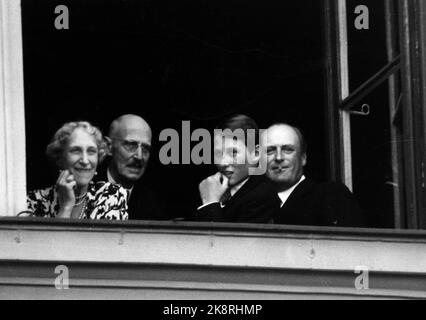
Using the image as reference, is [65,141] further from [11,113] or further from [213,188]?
[213,188]

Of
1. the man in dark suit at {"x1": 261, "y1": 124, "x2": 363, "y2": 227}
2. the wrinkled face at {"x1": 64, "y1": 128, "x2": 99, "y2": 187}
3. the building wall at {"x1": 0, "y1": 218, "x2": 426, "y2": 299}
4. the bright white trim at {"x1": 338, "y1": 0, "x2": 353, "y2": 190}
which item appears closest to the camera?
the building wall at {"x1": 0, "y1": 218, "x2": 426, "y2": 299}

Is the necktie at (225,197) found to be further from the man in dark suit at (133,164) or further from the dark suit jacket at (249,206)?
the man in dark suit at (133,164)

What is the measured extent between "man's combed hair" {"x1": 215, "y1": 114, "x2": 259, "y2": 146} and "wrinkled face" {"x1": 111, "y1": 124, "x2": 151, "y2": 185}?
439 millimetres

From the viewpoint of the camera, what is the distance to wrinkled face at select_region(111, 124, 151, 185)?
47.4 feet

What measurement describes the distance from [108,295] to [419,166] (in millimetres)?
2057

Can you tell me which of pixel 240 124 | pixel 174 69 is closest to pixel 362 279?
pixel 240 124

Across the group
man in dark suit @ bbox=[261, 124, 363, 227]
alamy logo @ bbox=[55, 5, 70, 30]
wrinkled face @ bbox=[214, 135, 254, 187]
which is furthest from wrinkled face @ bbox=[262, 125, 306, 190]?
alamy logo @ bbox=[55, 5, 70, 30]

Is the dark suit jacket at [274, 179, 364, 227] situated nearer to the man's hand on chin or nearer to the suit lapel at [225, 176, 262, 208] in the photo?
the suit lapel at [225, 176, 262, 208]

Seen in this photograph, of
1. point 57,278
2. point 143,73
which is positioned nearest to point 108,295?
point 57,278

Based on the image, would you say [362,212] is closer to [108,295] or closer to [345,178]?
[345,178]

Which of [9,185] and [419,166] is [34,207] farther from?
[419,166]

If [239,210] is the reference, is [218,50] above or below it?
above

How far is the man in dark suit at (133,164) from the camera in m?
14.4

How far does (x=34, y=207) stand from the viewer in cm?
1430
